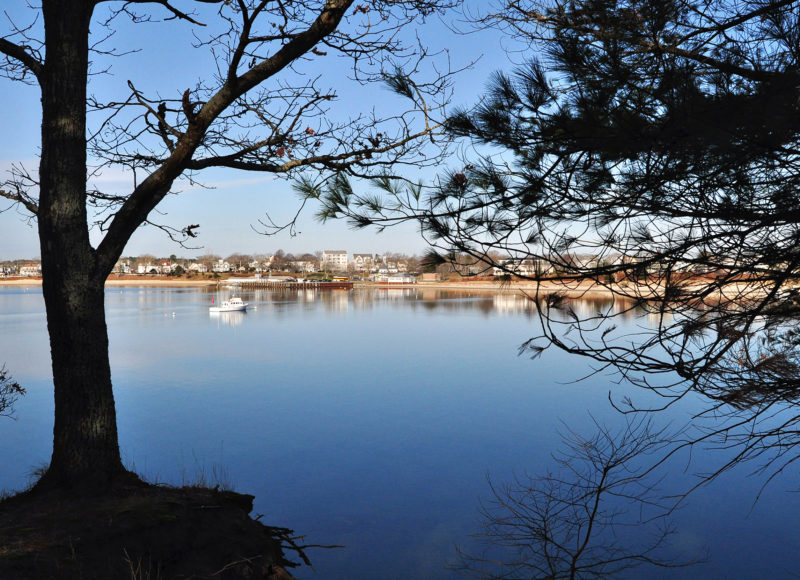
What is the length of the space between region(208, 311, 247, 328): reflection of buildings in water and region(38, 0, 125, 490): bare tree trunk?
2584 centimetres

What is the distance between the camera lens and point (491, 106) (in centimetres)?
319

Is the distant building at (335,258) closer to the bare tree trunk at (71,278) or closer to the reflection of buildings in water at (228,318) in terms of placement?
the reflection of buildings in water at (228,318)

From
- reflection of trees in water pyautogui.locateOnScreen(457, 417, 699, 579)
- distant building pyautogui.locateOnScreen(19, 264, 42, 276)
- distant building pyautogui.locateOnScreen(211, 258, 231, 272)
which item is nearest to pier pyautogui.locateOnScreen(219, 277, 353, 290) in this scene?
distant building pyautogui.locateOnScreen(211, 258, 231, 272)

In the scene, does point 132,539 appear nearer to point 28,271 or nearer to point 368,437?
point 368,437

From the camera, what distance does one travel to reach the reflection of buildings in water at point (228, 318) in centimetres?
3023

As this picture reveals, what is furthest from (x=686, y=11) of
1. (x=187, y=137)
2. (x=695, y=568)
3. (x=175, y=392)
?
(x=175, y=392)

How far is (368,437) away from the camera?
9.93 metres

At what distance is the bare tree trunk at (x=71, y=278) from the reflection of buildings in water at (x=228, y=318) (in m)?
25.8

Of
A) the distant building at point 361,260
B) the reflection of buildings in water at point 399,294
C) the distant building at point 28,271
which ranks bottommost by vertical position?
the reflection of buildings in water at point 399,294

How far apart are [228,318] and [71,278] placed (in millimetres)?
30147

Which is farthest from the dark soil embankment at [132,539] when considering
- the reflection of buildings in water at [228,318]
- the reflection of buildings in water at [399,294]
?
the reflection of buildings in water at [399,294]

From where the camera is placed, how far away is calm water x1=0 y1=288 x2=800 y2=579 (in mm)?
6242

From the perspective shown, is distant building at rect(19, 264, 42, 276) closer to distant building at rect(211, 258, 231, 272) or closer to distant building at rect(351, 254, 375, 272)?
distant building at rect(211, 258, 231, 272)

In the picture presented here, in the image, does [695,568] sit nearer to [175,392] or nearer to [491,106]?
[491,106]
